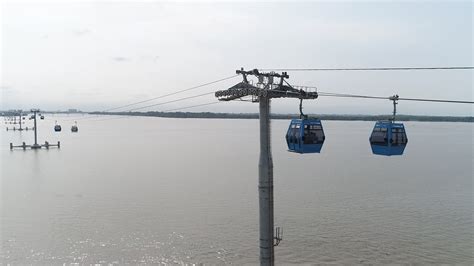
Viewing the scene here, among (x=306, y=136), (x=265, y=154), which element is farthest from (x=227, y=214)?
(x=265, y=154)

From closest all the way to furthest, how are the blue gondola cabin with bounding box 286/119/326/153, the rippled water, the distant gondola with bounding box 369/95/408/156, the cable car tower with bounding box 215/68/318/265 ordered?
the cable car tower with bounding box 215/68/318/265 < the blue gondola cabin with bounding box 286/119/326/153 < the distant gondola with bounding box 369/95/408/156 < the rippled water

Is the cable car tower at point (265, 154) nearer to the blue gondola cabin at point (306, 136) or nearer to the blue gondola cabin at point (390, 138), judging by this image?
the blue gondola cabin at point (306, 136)

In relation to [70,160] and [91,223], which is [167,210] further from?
[70,160]

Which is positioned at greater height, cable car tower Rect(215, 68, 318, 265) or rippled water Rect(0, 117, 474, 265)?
cable car tower Rect(215, 68, 318, 265)

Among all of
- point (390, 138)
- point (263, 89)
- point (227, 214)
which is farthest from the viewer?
point (227, 214)

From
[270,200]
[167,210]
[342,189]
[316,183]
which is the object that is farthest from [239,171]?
[270,200]

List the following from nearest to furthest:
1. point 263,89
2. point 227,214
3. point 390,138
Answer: point 263,89
point 390,138
point 227,214

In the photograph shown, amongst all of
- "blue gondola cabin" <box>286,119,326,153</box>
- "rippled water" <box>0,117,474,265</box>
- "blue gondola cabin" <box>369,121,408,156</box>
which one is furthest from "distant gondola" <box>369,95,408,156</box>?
"rippled water" <box>0,117,474,265</box>

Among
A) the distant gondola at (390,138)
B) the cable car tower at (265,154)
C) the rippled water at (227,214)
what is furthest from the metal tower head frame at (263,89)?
the rippled water at (227,214)

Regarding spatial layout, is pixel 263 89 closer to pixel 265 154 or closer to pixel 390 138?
pixel 265 154

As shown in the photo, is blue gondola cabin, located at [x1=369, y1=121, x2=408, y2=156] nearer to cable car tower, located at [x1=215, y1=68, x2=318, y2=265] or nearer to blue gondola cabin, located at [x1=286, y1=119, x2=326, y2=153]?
blue gondola cabin, located at [x1=286, y1=119, x2=326, y2=153]

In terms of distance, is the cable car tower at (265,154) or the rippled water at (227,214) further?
the rippled water at (227,214)
